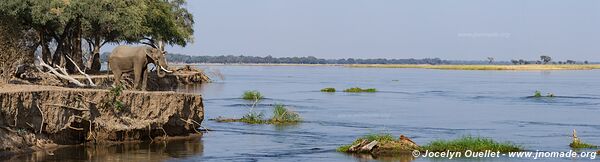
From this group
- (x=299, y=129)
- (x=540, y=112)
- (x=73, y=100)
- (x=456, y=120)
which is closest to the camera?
(x=73, y=100)

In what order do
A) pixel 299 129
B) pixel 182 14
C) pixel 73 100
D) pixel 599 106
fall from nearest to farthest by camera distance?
pixel 73 100 < pixel 299 129 < pixel 599 106 < pixel 182 14

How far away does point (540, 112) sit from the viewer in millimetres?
40719

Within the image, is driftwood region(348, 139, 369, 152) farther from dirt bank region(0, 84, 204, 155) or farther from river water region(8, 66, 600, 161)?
dirt bank region(0, 84, 204, 155)

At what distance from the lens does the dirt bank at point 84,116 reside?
2042cm

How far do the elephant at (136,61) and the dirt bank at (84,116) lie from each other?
2379 millimetres

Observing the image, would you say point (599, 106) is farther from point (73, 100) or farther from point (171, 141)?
point (73, 100)

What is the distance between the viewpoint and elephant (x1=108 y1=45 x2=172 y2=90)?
2653 centimetres

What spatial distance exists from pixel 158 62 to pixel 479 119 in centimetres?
1448

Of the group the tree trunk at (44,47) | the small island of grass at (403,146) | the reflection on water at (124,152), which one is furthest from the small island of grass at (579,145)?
the tree trunk at (44,47)

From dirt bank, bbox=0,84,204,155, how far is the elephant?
7.81 ft

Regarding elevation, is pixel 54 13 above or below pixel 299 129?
above

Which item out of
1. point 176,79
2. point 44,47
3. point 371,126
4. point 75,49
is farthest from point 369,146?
point 176,79

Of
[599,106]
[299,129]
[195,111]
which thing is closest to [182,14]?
[599,106]

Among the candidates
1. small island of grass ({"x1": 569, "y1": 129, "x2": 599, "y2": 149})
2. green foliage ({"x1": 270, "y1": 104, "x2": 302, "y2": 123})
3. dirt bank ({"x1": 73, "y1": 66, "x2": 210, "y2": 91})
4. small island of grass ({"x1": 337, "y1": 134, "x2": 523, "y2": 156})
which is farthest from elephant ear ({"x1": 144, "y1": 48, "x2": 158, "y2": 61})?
dirt bank ({"x1": 73, "y1": 66, "x2": 210, "y2": 91})
